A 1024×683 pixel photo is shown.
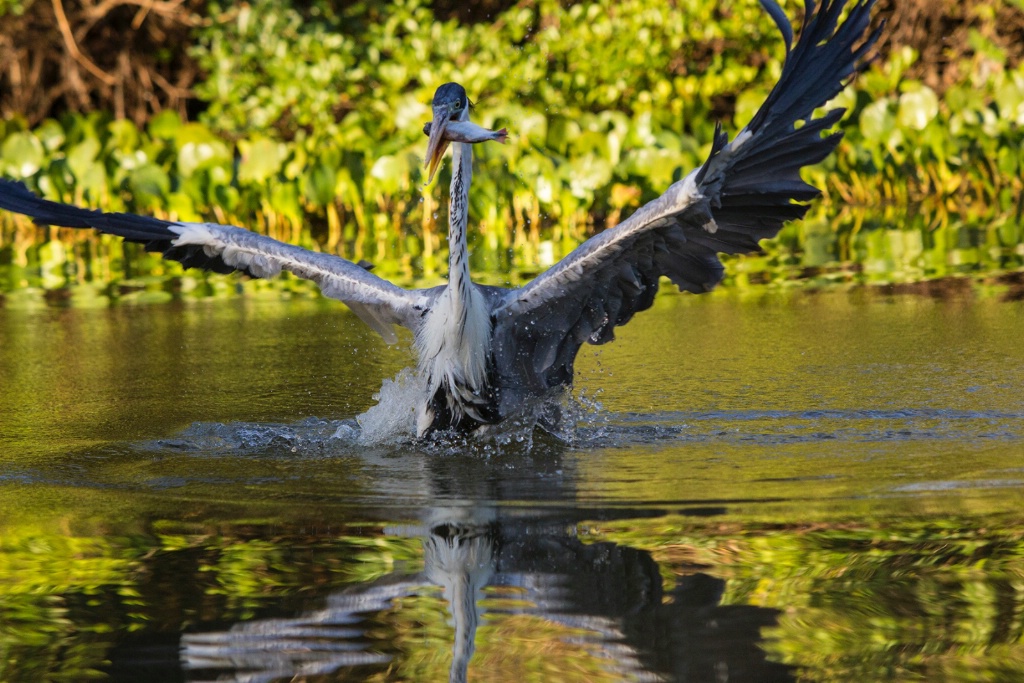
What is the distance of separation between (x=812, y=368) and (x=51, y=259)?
8609 mm

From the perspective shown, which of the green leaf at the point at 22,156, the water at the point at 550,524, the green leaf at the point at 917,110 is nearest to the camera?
the water at the point at 550,524

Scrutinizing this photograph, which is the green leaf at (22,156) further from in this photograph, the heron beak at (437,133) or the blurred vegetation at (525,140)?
the heron beak at (437,133)

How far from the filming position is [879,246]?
11.6m

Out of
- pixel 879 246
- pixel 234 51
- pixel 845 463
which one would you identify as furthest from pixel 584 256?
pixel 234 51

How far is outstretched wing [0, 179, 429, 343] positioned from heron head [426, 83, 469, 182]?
92 cm

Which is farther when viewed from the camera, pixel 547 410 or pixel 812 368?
pixel 812 368

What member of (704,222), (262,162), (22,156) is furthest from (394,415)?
(22,156)

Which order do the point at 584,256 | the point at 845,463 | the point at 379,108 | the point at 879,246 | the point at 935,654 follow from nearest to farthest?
the point at 935,654 → the point at 845,463 → the point at 584,256 → the point at 879,246 → the point at 379,108

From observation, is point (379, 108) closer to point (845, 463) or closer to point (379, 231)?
Result: point (379, 231)

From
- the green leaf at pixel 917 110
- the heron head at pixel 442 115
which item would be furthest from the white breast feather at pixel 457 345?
the green leaf at pixel 917 110

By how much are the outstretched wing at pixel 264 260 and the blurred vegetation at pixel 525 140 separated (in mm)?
3601

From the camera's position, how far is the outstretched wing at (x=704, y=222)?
5047 mm

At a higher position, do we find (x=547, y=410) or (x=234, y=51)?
(x=234, y=51)

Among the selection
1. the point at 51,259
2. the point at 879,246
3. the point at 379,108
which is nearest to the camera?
the point at 879,246
